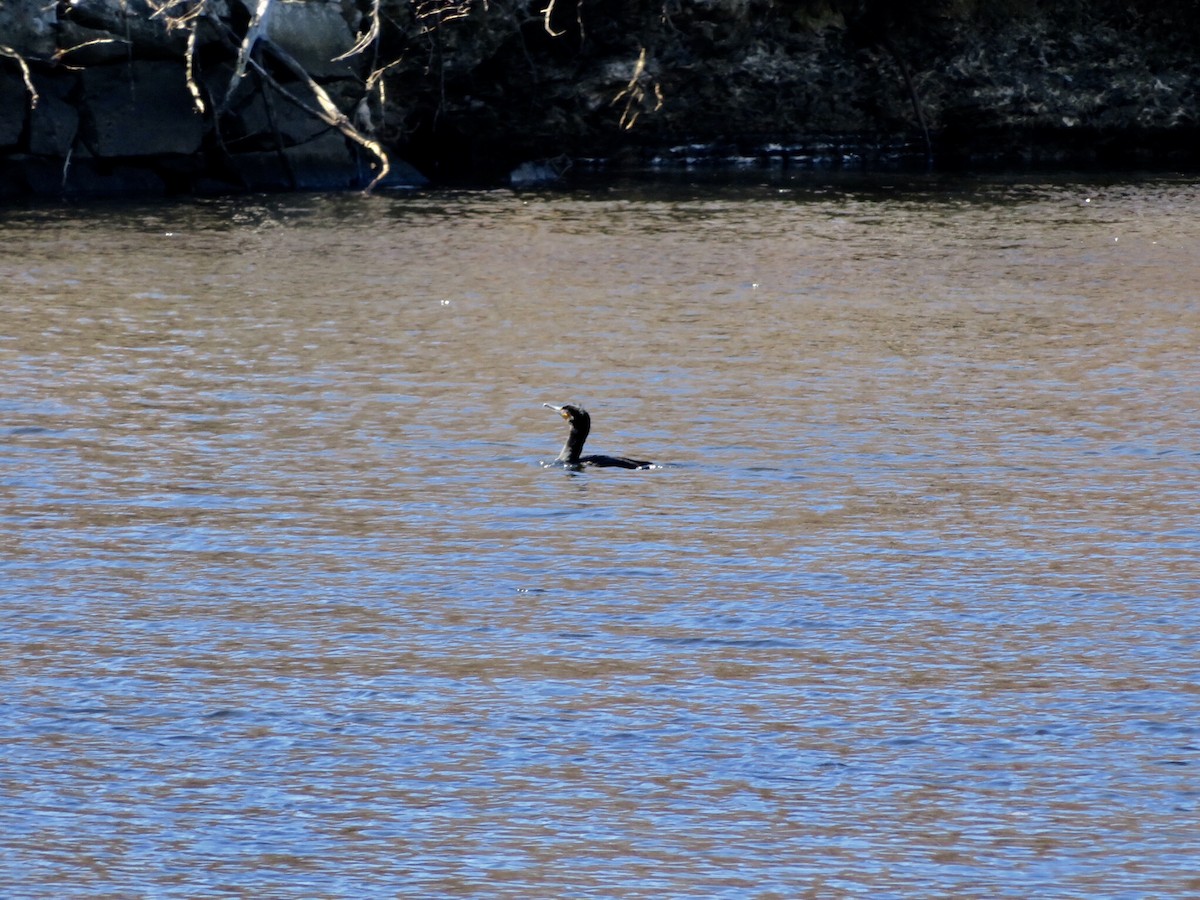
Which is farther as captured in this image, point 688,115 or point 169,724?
point 688,115

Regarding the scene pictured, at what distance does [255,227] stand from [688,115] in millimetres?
12604

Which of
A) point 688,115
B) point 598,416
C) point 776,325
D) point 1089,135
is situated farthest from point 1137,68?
point 598,416

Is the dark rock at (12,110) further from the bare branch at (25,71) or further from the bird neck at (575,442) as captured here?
the bird neck at (575,442)

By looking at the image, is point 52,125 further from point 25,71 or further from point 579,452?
point 579,452

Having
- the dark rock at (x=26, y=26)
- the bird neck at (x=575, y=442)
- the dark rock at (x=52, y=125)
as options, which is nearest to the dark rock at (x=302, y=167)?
the dark rock at (x=52, y=125)

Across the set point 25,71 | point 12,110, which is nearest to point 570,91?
point 12,110

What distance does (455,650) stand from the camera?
9.85 meters

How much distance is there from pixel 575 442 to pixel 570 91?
80.0 ft

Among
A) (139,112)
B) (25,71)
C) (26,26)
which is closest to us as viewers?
(25,71)

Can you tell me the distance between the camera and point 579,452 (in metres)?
14.3

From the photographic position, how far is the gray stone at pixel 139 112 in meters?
32.8

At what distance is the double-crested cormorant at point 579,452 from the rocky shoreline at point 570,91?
60.3 feet

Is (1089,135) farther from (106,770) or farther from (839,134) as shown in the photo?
(106,770)

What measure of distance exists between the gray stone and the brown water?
1035 cm
